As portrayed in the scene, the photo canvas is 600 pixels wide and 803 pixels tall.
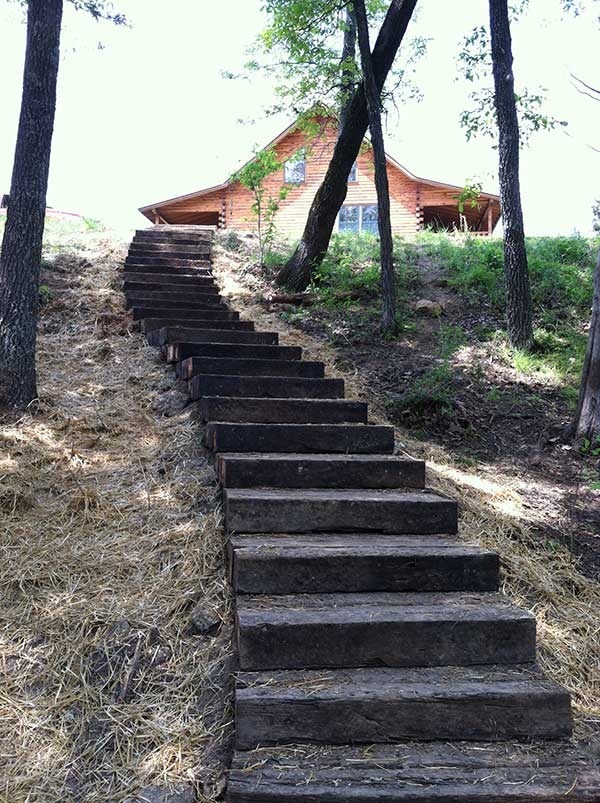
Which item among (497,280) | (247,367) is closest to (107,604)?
(247,367)

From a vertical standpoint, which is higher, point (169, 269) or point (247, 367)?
point (169, 269)

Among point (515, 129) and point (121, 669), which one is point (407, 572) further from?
point (515, 129)

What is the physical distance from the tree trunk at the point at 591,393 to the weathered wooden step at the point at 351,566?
275 centimetres

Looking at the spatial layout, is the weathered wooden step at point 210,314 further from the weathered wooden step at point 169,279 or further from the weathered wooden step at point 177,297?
the weathered wooden step at point 169,279

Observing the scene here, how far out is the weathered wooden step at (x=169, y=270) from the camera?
28.6 feet

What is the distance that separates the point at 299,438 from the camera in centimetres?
419

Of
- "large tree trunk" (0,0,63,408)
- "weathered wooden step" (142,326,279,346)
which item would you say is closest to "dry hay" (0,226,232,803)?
"large tree trunk" (0,0,63,408)

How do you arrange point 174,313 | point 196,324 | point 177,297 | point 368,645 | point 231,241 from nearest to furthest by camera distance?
point 368,645 < point 196,324 < point 174,313 < point 177,297 < point 231,241

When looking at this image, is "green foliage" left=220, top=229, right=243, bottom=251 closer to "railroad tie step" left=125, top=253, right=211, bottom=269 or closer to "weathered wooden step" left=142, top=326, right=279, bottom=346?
"railroad tie step" left=125, top=253, right=211, bottom=269

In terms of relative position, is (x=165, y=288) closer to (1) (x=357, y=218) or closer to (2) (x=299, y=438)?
(2) (x=299, y=438)

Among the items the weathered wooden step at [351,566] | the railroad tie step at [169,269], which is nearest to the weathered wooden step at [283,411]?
the weathered wooden step at [351,566]

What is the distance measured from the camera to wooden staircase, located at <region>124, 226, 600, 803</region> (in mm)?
2316

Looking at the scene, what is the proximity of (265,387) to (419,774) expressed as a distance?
315 centimetres

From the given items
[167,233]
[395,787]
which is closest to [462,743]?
[395,787]
